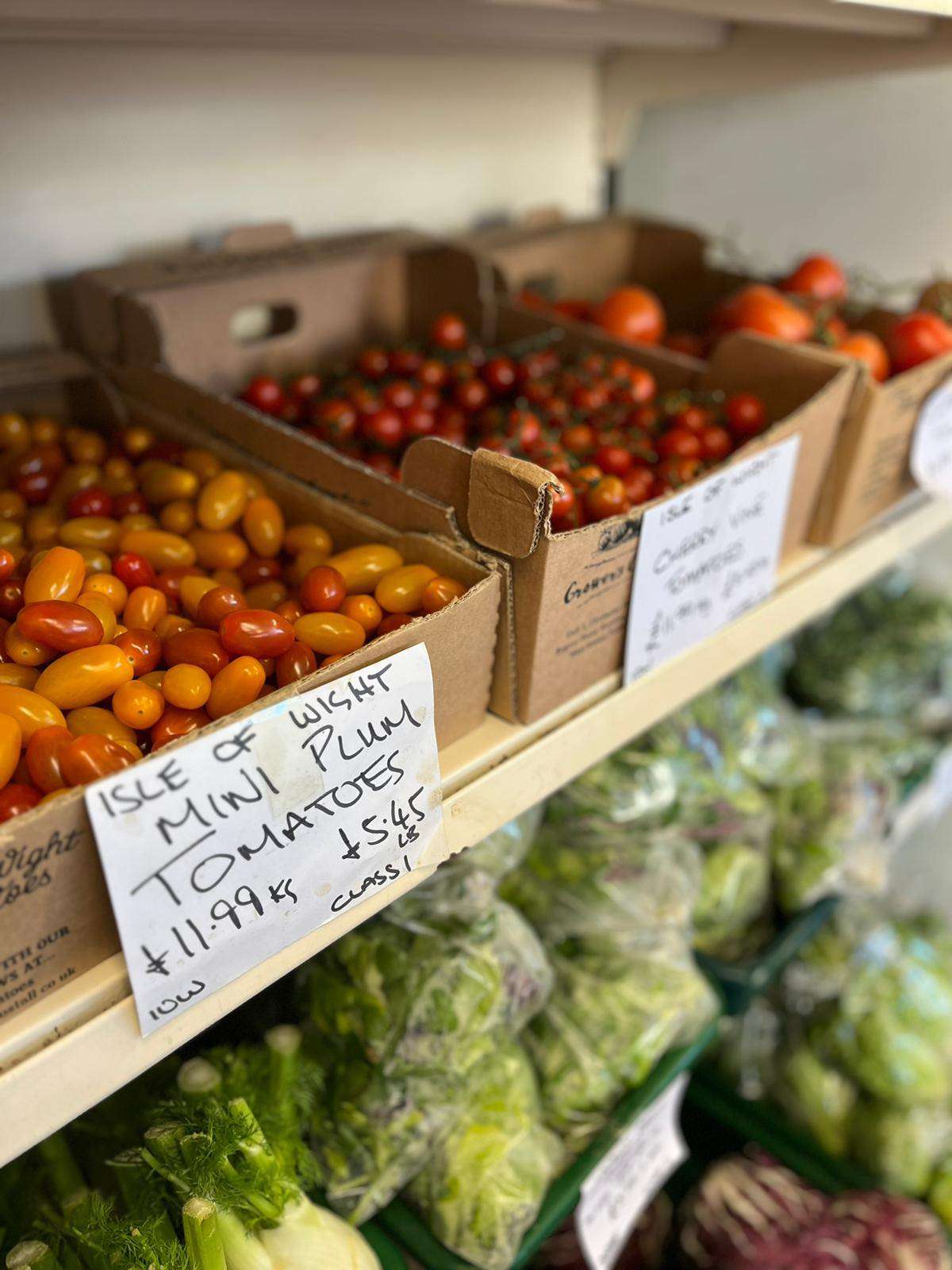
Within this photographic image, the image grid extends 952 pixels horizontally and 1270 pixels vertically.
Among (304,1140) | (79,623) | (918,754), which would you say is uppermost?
(79,623)

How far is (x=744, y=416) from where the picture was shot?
1109mm

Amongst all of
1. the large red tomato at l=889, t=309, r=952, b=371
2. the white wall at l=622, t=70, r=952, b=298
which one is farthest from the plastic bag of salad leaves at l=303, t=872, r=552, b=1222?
the white wall at l=622, t=70, r=952, b=298

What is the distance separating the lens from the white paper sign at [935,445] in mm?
1184

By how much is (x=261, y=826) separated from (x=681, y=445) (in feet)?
2.16

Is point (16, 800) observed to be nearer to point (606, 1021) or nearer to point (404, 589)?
point (404, 589)

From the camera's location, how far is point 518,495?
0.73 meters

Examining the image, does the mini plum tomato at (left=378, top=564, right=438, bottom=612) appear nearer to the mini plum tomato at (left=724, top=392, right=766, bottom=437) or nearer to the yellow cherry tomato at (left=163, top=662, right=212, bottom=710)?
the yellow cherry tomato at (left=163, top=662, right=212, bottom=710)

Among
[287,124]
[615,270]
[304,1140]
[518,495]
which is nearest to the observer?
[518,495]

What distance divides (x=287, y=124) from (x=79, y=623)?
0.93 m

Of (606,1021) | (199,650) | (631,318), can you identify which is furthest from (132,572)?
(631,318)

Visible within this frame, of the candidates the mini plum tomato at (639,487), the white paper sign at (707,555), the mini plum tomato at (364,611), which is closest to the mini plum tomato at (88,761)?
the mini plum tomato at (364,611)

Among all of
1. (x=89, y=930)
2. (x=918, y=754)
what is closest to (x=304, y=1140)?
(x=89, y=930)

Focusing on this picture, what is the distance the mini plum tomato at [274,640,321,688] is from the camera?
713 millimetres

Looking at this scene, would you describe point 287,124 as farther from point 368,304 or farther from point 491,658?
point 491,658
